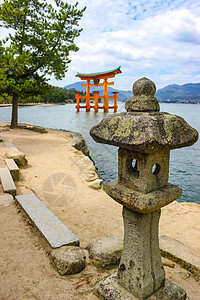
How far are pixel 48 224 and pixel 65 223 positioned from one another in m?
0.93

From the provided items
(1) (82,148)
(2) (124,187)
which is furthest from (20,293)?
(1) (82,148)

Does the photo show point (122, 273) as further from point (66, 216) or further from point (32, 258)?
point (66, 216)

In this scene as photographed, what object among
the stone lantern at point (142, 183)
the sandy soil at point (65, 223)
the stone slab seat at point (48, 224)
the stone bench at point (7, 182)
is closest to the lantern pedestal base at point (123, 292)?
the stone lantern at point (142, 183)

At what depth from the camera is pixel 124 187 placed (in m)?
2.27

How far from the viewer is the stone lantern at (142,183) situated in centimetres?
195

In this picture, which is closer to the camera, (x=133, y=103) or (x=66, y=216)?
(x=133, y=103)

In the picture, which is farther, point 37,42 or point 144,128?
point 37,42

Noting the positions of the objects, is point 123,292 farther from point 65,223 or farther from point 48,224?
point 65,223

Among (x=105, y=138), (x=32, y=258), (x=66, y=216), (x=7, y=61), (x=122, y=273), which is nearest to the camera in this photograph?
(x=105, y=138)

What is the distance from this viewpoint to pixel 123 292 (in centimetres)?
235

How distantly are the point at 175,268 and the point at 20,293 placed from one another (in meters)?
1.90

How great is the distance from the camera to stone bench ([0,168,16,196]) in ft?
16.2

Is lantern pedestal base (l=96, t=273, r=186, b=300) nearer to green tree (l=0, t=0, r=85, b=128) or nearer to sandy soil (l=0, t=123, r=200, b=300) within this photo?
sandy soil (l=0, t=123, r=200, b=300)

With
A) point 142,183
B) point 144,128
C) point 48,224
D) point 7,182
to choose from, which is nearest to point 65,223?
point 48,224
